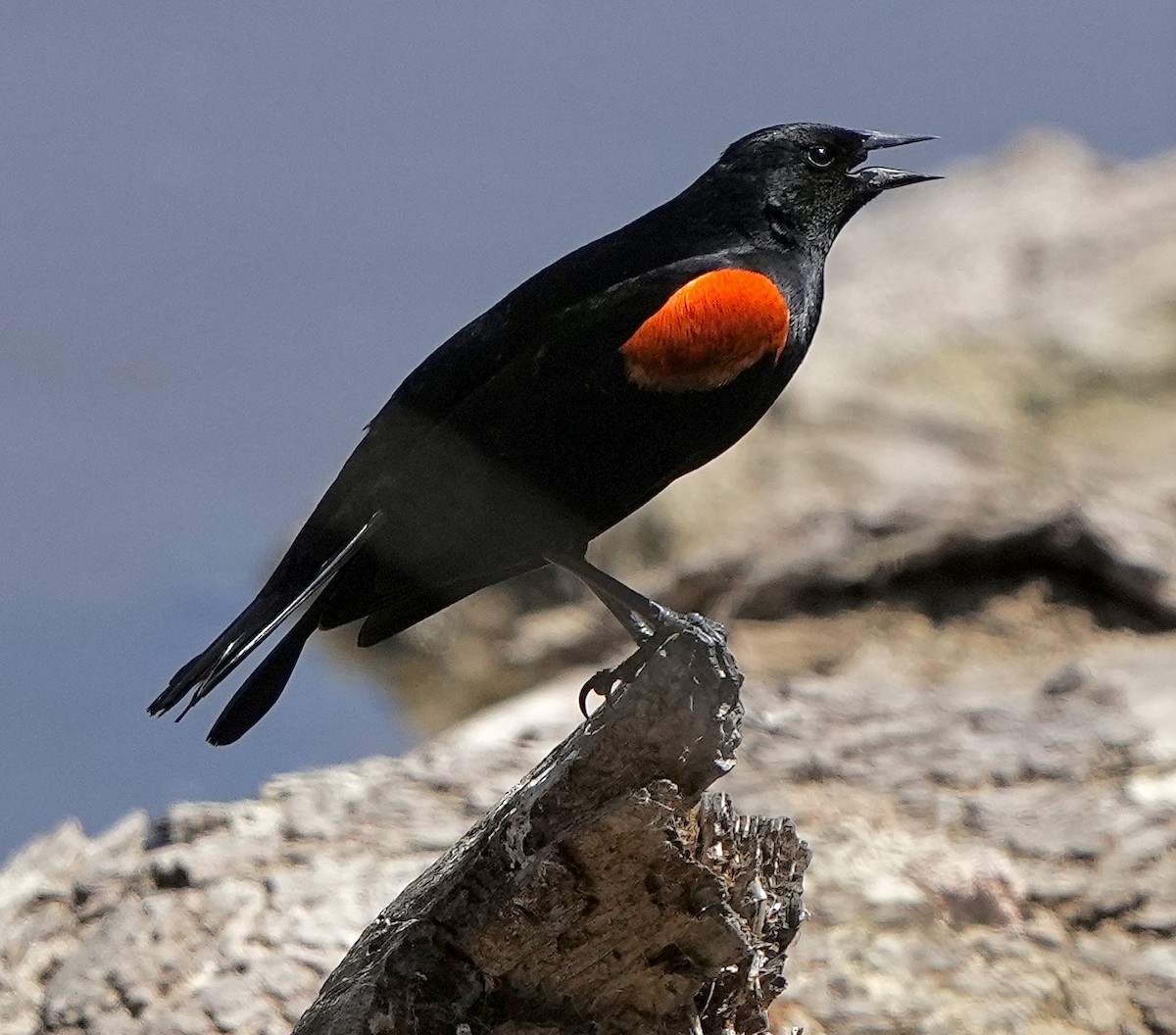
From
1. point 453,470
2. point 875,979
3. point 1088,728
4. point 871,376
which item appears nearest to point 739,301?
point 453,470

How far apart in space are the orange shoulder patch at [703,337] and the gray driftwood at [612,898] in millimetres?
824

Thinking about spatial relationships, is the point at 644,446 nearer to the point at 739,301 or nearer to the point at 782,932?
the point at 739,301

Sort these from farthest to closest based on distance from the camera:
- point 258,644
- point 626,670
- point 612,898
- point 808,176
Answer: point 808,176
point 626,670
point 258,644
point 612,898

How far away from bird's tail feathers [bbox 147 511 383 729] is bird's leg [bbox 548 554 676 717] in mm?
666

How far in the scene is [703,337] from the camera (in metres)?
4.72

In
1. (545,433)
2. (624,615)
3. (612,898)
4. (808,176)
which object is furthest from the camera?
(808,176)

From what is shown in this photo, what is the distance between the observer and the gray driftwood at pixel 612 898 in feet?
13.5

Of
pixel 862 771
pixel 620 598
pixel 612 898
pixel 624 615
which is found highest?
pixel 862 771

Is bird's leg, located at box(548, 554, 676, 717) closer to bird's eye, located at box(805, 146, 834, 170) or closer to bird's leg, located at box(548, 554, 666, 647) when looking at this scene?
bird's leg, located at box(548, 554, 666, 647)

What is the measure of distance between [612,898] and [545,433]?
4.55ft

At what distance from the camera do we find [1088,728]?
7250 mm

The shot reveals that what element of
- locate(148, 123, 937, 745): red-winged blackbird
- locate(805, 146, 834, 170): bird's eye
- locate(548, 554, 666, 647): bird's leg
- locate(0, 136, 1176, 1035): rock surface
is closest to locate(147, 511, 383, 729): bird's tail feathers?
locate(148, 123, 937, 745): red-winged blackbird

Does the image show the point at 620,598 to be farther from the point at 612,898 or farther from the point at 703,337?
the point at 612,898

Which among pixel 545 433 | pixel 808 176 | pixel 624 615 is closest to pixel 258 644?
pixel 545 433
